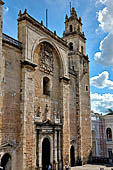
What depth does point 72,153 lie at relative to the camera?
897 inches

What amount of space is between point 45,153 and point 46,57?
8973mm

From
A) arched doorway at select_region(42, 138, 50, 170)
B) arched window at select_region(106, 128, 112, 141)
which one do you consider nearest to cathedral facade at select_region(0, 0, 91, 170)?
arched doorway at select_region(42, 138, 50, 170)

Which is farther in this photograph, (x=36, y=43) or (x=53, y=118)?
(x=53, y=118)

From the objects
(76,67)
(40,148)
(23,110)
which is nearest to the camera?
(23,110)

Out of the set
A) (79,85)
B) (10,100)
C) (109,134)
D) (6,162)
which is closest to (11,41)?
(10,100)

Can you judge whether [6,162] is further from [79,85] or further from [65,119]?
[79,85]

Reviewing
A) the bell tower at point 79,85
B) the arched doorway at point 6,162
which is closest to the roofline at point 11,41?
the arched doorway at point 6,162

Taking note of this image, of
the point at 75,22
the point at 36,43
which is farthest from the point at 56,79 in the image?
the point at 75,22

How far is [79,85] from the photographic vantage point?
25.2 metres

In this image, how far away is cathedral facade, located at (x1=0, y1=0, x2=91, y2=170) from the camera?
48.8ft

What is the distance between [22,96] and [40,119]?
120 inches

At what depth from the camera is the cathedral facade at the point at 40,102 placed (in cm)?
1488

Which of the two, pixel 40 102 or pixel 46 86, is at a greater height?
pixel 46 86

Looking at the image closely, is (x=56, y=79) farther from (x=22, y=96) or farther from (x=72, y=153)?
(x=72, y=153)
